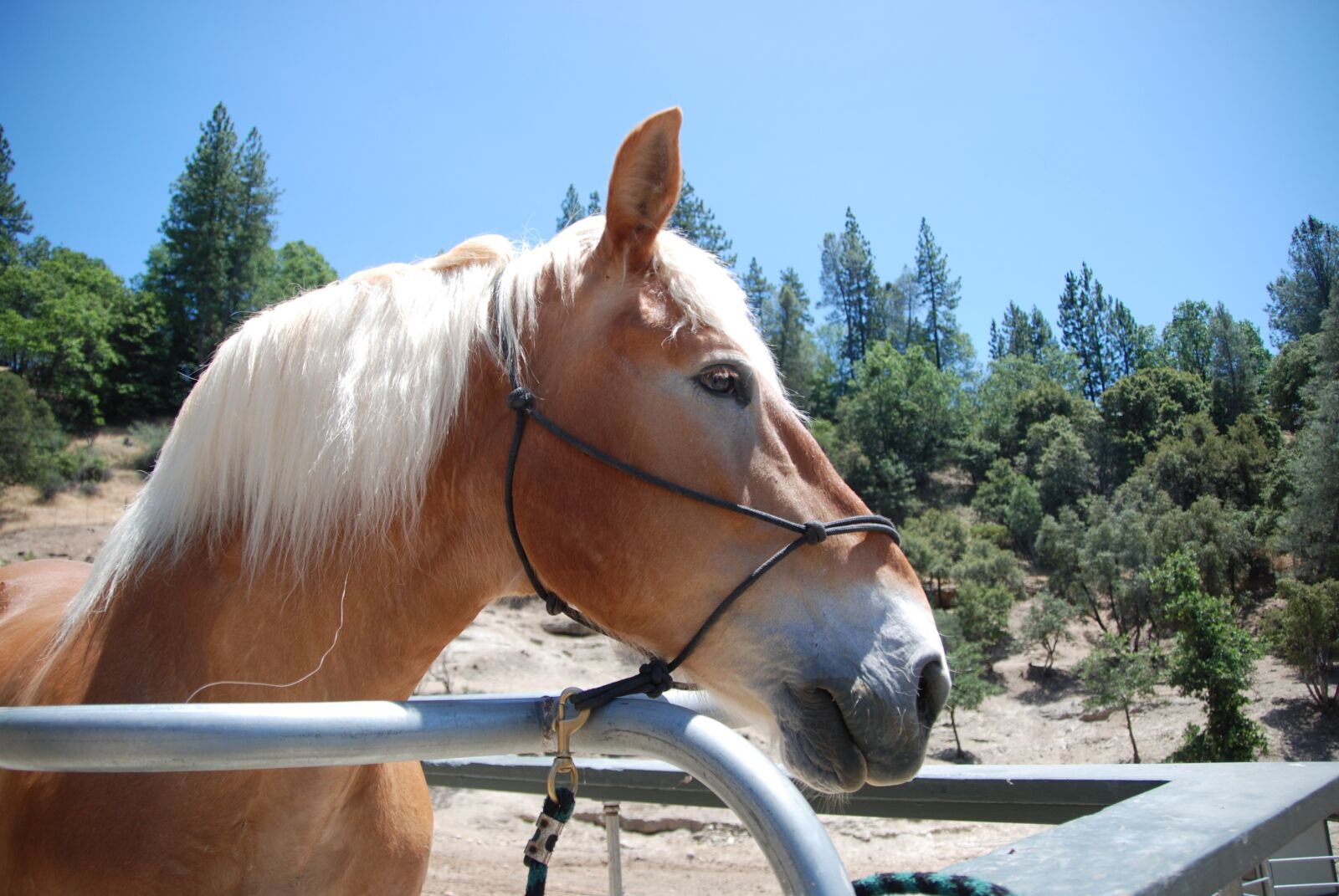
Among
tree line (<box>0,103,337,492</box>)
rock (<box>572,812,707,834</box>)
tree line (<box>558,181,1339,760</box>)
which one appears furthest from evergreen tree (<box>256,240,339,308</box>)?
rock (<box>572,812,707,834</box>)

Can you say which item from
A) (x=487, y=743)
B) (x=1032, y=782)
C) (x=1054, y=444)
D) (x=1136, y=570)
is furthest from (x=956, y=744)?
(x=1054, y=444)

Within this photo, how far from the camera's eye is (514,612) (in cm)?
2467

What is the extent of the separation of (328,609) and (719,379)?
3.20 ft

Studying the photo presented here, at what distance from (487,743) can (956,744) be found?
21395mm

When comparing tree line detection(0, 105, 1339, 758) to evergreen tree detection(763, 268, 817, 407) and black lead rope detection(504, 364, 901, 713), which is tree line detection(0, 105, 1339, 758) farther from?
black lead rope detection(504, 364, 901, 713)

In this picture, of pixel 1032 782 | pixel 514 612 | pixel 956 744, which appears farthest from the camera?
pixel 514 612

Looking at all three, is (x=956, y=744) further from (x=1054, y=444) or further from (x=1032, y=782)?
(x=1054, y=444)

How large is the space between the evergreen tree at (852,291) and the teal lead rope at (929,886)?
70176 mm

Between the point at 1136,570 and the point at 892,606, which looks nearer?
the point at 892,606

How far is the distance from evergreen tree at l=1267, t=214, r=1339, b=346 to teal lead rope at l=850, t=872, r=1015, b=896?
104 ft

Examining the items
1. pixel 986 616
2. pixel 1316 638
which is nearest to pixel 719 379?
pixel 1316 638

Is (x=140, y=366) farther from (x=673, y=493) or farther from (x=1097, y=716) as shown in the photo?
(x=673, y=493)

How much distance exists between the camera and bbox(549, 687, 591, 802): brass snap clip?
3.33 feet

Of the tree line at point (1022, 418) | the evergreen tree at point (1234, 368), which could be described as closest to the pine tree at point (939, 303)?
the tree line at point (1022, 418)
